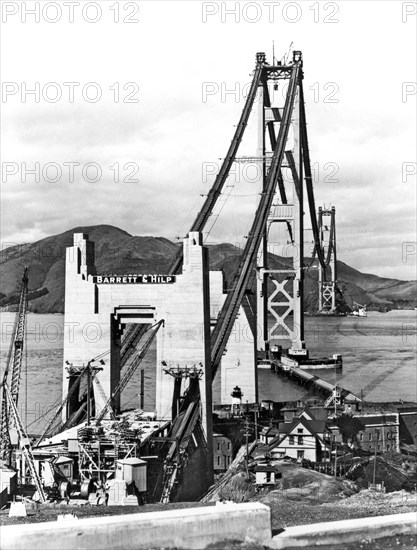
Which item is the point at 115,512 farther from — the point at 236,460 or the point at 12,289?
the point at 12,289

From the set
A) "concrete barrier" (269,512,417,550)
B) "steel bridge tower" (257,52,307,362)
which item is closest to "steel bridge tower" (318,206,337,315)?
"steel bridge tower" (257,52,307,362)

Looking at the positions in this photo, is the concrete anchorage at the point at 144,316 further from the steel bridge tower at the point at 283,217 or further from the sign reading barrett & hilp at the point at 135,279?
the steel bridge tower at the point at 283,217

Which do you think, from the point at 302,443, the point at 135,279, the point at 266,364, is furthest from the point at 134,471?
the point at 266,364

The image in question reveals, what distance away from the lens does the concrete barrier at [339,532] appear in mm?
4473

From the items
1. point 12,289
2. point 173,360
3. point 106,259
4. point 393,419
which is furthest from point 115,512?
point 106,259

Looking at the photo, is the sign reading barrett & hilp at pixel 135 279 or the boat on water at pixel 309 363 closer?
the sign reading barrett & hilp at pixel 135 279

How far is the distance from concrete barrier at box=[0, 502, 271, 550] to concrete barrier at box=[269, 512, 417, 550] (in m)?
0.12

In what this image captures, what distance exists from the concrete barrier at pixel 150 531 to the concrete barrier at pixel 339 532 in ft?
0.39

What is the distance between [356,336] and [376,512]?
273 ft

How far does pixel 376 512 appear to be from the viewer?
34.3 feet

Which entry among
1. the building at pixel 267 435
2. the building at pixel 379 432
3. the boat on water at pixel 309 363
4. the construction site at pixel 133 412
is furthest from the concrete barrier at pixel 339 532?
the boat on water at pixel 309 363

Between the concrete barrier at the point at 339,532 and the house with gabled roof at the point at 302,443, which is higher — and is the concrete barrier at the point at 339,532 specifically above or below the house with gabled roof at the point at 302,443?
above

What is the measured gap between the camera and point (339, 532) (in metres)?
4.50

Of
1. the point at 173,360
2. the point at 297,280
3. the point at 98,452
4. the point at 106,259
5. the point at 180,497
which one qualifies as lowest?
the point at 180,497
